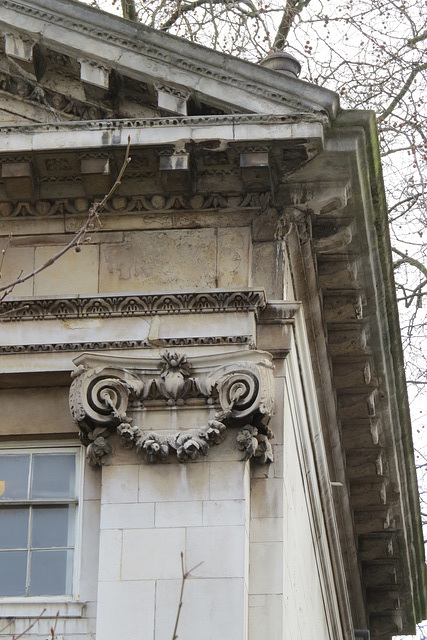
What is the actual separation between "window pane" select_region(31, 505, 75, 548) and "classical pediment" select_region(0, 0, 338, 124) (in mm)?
3634

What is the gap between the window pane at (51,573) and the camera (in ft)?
39.9

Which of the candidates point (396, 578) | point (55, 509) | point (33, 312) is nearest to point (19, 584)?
point (55, 509)

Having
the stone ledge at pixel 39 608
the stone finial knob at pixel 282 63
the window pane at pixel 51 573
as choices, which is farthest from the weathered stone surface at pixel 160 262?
the stone ledge at pixel 39 608

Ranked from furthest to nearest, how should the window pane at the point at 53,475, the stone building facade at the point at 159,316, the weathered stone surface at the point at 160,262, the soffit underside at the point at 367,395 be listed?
the soffit underside at the point at 367,395
the weathered stone surface at the point at 160,262
the window pane at the point at 53,475
the stone building facade at the point at 159,316

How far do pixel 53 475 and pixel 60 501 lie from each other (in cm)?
31

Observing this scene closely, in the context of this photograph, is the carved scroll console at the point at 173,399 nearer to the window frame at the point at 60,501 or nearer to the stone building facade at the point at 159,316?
the stone building facade at the point at 159,316

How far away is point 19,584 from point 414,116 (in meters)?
15.0

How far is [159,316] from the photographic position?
12.7 m

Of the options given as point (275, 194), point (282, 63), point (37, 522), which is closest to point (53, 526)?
point (37, 522)

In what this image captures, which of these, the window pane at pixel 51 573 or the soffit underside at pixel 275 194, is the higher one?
the soffit underside at pixel 275 194

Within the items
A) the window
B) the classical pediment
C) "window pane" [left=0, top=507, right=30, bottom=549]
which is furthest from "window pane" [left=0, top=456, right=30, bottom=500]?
the classical pediment

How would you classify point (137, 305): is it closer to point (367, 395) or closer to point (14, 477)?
point (14, 477)

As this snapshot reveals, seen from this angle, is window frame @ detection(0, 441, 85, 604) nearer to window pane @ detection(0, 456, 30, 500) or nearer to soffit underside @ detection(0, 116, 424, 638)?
window pane @ detection(0, 456, 30, 500)

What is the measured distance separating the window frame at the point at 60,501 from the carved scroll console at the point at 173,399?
309 mm
